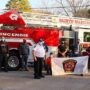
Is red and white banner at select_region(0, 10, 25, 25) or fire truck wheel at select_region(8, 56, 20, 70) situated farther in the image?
red and white banner at select_region(0, 10, 25, 25)

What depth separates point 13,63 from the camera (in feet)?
75.7

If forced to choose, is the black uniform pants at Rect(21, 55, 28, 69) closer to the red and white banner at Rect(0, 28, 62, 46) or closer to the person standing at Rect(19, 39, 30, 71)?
the person standing at Rect(19, 39, 30, 71)

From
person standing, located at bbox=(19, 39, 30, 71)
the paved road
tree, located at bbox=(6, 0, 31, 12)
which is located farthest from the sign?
tree, located at bbox=(6, 0, 31, 12)

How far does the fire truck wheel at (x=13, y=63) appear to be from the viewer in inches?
907

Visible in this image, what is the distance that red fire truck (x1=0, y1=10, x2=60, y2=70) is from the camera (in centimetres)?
2309

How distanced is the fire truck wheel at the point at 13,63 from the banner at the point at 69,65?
11.6ft

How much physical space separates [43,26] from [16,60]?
3.27 m

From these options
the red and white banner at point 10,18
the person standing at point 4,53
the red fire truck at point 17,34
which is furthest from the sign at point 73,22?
the person standing at point 4,53

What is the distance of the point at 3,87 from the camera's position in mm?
15336

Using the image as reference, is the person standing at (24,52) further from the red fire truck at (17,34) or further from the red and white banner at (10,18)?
the red and white banner at (10,18)

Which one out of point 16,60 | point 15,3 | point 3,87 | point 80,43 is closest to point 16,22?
point 16,60

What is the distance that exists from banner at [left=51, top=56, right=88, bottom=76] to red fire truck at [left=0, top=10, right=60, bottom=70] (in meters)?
3.49

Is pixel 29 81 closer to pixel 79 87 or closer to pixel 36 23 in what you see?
pixel 79 87

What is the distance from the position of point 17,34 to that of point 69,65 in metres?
4.24
